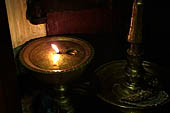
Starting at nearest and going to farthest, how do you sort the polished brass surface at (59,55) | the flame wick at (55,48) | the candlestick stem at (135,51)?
the candlestick stem at (135,51) → the polished brass surface at (59,55) → the flame wick at (55,48)

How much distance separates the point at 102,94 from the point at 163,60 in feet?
3.32

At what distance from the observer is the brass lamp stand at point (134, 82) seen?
1.70 meters

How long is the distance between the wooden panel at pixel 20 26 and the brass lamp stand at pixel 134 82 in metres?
0.74

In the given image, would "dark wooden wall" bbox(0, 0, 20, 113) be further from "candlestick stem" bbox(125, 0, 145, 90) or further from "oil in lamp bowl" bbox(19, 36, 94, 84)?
"candlestick stem" bbox(125, 0, 145, 90)

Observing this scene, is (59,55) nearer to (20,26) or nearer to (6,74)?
(20,26)

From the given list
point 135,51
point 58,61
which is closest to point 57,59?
point 58,61

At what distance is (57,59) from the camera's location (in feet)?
6.18

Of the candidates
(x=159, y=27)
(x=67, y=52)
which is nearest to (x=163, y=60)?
(x=159, y=27)

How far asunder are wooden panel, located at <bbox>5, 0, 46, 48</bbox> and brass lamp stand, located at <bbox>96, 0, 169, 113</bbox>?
740 millimetres

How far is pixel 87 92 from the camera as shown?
2.23 metres

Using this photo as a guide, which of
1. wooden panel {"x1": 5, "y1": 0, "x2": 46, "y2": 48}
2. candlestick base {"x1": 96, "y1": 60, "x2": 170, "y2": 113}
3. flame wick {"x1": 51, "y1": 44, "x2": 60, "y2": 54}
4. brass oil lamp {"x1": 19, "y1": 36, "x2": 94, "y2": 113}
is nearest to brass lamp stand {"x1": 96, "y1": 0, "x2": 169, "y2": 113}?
candlestick base {"x1": 96, "y1": 60, "x2": 170, "y2": 113}

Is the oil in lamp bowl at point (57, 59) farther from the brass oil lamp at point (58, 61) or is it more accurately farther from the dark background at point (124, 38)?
the dark background at point (124, 38)

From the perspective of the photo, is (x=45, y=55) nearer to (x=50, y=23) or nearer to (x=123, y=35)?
(x=50, y=23)

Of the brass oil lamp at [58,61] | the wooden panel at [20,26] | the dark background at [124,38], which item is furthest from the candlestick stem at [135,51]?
the wooden panel at [20,26]
